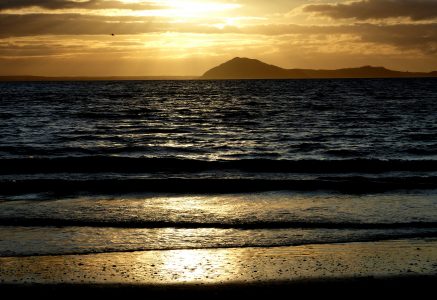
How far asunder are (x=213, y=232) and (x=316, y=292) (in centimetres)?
494

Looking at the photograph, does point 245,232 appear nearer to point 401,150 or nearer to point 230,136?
point 401,150

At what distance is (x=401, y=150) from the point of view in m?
34.7

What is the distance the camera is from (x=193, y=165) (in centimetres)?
2955

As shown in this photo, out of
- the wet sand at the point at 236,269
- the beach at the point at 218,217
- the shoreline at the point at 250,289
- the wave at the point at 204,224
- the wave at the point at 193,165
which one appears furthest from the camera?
the wave at the point at 193,165

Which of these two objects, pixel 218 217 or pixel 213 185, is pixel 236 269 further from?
pixel 213 185

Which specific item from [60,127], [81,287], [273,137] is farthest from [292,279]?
[60,127]

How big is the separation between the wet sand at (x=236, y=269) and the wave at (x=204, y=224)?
6.34 ft

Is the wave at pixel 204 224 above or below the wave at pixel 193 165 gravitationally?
above

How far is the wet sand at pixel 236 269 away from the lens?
10.2 metres

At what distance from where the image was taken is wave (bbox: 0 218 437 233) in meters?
14.9

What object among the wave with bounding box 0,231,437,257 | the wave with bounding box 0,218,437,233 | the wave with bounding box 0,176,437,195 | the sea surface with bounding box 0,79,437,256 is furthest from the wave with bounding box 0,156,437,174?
the wave with bounding box 0,231,437,257

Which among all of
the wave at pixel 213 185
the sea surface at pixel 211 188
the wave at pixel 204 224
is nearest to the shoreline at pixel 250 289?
the sea surface at pixel 211 188

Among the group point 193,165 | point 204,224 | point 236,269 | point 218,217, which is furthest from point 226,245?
point 193,165

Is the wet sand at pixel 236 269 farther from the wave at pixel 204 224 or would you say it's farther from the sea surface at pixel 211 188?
the wave at pixel 204 224
